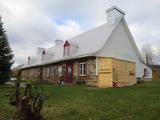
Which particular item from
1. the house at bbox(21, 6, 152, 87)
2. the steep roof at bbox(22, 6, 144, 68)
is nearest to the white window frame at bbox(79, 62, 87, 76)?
the house at bbox(21, 6, 152, 87)

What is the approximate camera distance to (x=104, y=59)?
2130cm

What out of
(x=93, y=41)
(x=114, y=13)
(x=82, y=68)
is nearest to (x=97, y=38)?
(x=93, y=41)

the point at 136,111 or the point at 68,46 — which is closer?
the point at 136,111

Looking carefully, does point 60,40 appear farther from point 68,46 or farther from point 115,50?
point 115,50

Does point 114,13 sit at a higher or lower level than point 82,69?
higher

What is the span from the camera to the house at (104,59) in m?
21.1

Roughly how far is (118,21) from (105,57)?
440cm

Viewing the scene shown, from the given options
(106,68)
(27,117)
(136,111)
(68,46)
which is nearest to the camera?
(27,117)

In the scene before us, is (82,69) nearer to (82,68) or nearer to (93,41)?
(82,68)

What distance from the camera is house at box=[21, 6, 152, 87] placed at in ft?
69.3

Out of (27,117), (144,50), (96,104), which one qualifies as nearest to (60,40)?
(96,104)

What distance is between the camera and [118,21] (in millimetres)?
23625

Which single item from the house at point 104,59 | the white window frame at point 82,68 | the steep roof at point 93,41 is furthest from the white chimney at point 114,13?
the white window frame at point 82,68

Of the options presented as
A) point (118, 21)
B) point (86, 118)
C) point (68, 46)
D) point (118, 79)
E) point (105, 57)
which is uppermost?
point (118, 21)
